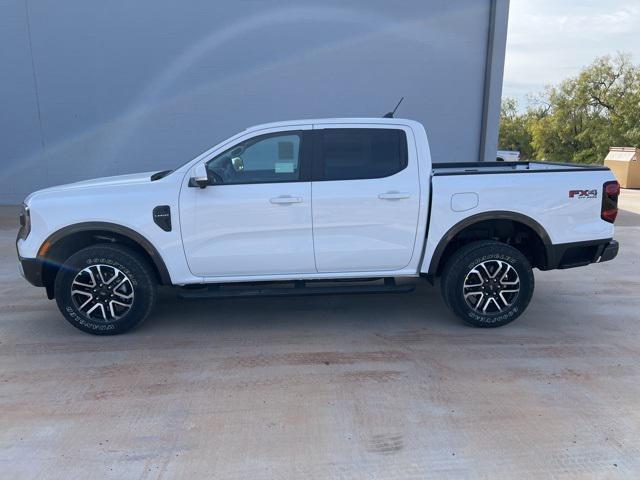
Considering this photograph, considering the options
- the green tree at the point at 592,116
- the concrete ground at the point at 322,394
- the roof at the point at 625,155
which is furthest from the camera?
the green tree at the point at 592,116

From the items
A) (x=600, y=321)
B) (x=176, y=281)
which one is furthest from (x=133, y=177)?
(x=600, y=321)

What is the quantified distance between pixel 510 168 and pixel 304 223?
7.88 feet

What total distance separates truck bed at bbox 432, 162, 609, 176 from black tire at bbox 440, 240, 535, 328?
704 millimetres

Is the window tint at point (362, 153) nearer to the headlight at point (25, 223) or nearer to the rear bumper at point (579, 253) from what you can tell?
the rear bumper at point (579, 253)

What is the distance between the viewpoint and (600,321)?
492 cm

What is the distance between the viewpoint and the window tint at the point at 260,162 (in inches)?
174

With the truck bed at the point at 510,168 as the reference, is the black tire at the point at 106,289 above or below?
below

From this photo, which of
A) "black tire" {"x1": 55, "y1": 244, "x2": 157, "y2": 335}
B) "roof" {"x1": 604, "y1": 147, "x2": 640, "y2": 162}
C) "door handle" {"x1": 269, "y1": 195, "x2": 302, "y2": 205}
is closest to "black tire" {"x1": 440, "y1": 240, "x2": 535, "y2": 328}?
"door handle" {"x1": 269, "y1": 195, "x2": 302, "y2": 205}

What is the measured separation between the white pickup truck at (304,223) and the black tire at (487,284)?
0.01 metres

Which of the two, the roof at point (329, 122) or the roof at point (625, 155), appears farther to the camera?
the roof at point (625, 155)

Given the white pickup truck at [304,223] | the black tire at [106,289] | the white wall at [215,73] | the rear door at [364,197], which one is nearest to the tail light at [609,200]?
the white pickup truck at [304,223]

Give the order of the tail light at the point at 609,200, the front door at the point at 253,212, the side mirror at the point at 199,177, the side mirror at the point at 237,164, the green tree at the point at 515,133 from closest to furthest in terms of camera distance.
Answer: the side mirror at the point at 199,177 < the front door at the point at 253,212 < the side mirror at the point at 237,164 < the tail light at the point at 609,200 < the green tree at the point at 515,133

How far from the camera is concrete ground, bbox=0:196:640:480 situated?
277 cm

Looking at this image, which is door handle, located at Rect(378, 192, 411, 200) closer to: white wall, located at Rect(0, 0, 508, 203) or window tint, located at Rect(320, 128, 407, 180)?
window tint, located at Rect(320, 128, 407, 180)
